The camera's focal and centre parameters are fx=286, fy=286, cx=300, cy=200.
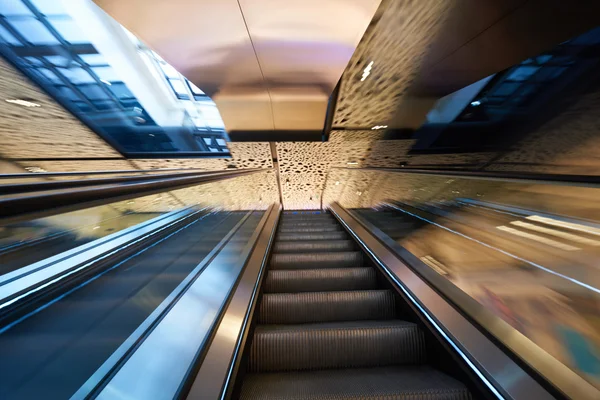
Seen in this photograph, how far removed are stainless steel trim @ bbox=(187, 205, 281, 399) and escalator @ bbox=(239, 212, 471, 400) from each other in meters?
0.17

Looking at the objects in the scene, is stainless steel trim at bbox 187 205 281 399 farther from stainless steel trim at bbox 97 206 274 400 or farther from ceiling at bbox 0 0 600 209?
ceiling at bbox 0 0 600 209

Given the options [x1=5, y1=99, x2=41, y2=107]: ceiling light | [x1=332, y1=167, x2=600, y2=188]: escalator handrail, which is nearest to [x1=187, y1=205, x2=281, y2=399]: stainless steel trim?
[x1=332, y1=167, x2=600, y2=188]: escalator handrail

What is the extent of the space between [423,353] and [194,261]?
56.7 inches

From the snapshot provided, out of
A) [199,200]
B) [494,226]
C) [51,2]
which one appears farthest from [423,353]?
[51,2]

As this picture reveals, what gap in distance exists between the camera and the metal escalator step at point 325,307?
76.2 inches

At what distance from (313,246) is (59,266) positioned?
7.78 feet

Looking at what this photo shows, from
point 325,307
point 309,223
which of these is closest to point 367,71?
point 309,223

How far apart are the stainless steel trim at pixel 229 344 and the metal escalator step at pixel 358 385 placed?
0.69ft

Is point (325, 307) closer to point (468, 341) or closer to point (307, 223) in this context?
point (468, 341)

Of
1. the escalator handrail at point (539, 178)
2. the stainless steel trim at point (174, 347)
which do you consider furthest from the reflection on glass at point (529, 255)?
the stainless steel trim at point (174, 347)

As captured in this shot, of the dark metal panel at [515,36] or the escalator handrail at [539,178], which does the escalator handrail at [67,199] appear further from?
the dark metal panel at [515,36]

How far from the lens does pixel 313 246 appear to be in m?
3.27

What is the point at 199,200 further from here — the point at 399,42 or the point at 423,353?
the point at 399,42

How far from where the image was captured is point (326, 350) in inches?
60.9
